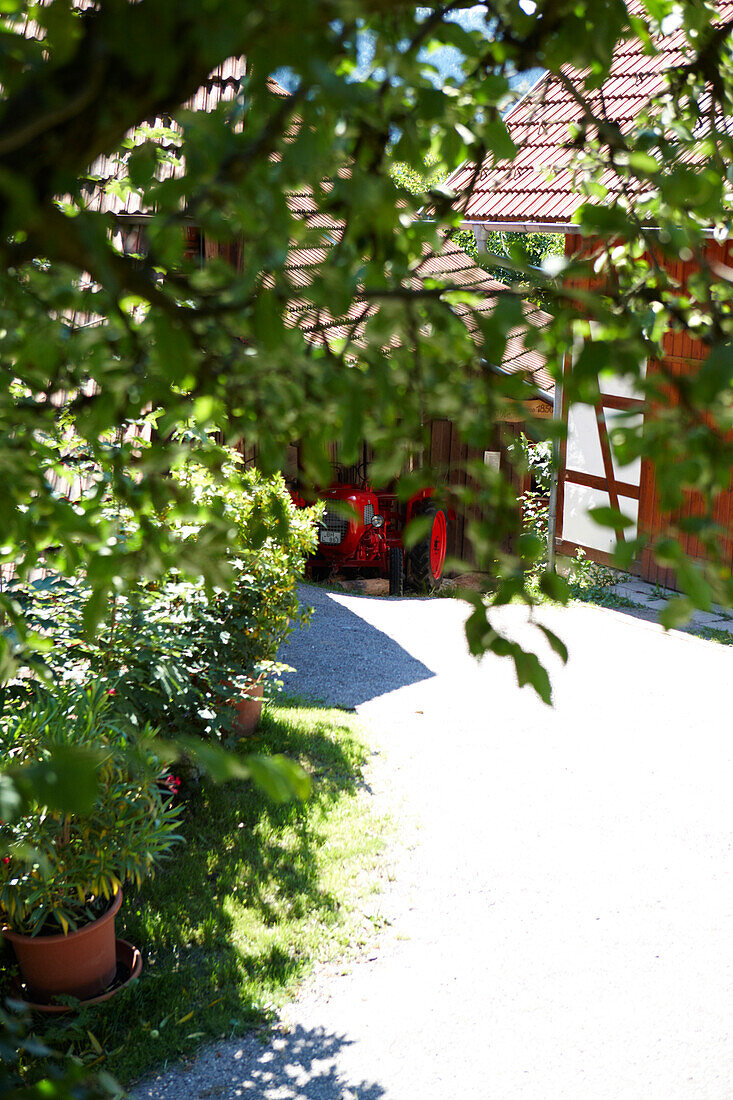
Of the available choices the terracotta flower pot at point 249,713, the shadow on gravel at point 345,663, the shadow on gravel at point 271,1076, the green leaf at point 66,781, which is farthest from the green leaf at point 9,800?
the shadow on gravel at point 345,663

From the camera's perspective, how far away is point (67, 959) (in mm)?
3523

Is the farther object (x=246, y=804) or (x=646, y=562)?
(x=646, y=562)

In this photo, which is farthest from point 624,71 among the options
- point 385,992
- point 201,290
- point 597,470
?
point 201,290

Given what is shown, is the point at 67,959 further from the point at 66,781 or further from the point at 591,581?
the point at 591,581

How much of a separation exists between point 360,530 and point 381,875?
685cm

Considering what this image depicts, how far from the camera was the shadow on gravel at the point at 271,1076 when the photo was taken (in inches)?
127

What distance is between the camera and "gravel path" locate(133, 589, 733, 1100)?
337 cm

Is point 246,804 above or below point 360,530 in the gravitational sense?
below

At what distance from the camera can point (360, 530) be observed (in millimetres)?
11250

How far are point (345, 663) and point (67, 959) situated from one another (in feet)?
14.9

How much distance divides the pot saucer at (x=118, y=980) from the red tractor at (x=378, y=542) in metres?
6.84

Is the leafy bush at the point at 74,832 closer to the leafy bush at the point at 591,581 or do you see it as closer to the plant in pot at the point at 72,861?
the plant in pot at the point at 72,861

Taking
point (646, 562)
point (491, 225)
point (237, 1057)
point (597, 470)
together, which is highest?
point (491, 225)

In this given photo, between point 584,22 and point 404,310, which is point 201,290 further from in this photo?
point 584,22
